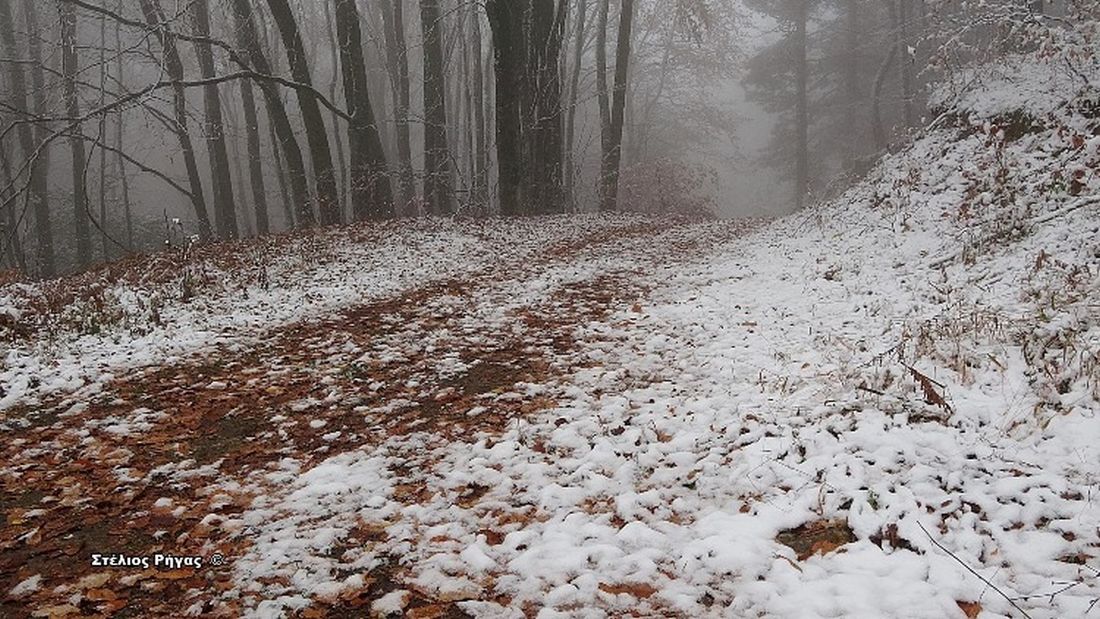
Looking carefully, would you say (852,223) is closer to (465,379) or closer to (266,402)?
(465,379)

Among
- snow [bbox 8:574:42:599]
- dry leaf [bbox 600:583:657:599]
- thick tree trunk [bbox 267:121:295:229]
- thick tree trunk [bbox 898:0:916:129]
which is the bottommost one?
dry leaf [bbox 600:583:657:599]

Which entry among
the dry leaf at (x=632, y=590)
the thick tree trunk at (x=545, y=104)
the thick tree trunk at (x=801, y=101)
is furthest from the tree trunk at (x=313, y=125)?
the thick tree trunk at (x=801, y=101)

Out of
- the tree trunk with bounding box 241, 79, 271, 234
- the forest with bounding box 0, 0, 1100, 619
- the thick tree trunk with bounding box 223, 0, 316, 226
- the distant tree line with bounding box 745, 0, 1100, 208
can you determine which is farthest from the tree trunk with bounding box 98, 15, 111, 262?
the distant tree line with bounding box 745, 0, 1100, 208

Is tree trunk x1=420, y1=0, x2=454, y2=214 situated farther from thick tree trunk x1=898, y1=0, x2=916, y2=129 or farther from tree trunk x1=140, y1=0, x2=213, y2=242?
thick tree trunk x1=898, y1=0, x2=916, y2=129

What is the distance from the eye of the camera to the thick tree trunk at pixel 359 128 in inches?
601

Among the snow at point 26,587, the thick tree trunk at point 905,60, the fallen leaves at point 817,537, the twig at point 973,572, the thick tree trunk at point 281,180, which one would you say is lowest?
the fallen leaves at point 817,537

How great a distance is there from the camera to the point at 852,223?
11984 millimetres

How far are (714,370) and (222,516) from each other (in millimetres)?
3710

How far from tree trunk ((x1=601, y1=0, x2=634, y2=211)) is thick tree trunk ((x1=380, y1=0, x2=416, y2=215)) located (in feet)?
21.4

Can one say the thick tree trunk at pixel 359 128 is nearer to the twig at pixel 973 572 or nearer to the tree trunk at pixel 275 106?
the tree trunk at pixel 275 106

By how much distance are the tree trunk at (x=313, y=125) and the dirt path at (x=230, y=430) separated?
7775 mm

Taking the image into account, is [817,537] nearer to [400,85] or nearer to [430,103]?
[430,103]

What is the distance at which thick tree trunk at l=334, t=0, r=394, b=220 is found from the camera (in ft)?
50.1

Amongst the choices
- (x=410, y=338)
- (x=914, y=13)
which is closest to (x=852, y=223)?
(x=410, y=338)
